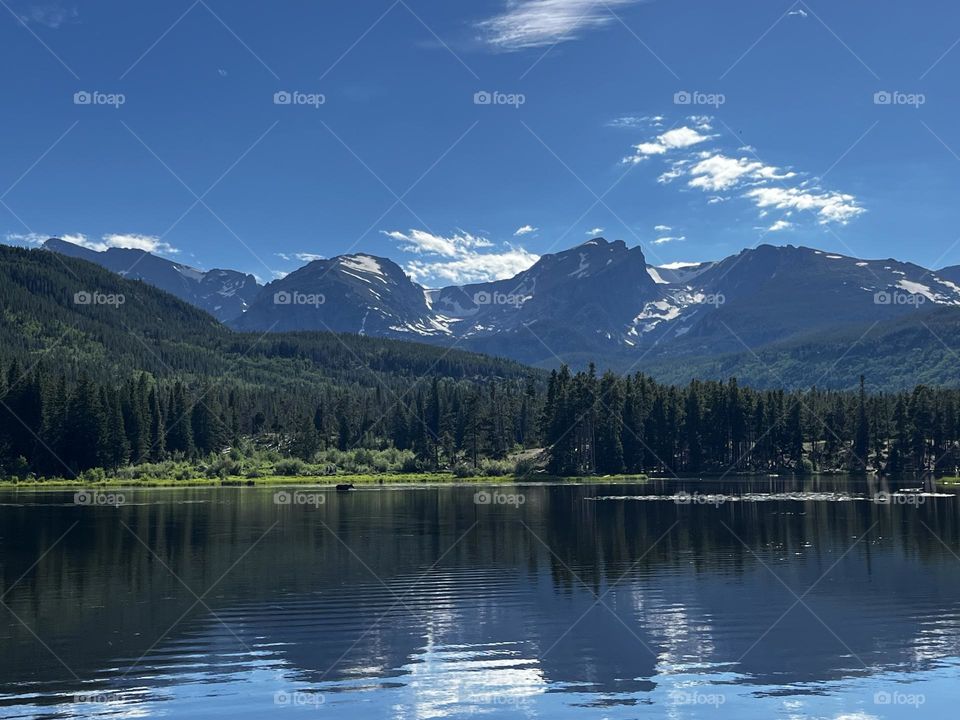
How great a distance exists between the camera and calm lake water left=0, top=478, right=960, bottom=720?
28.2 m

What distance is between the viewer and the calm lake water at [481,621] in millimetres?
28172

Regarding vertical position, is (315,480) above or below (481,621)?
above

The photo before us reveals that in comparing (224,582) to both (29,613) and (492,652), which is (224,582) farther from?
(492,652)

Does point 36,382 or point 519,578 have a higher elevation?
point 36,382

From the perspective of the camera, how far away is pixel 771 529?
77.8m

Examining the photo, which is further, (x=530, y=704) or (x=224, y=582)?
(x=224, y=582)

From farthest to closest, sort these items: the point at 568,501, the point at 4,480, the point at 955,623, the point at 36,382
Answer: the point at 36,382
the point at 4,480
the point at 568,501
the point at 955,623

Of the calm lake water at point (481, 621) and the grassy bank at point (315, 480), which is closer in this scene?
the calm lake water at point (481, 621)

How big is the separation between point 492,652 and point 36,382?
16962 centimetres

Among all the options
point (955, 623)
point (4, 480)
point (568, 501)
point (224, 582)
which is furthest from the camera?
point (4, 480)

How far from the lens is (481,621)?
39500 mm

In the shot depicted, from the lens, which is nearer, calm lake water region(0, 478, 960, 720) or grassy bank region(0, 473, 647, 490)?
calm lake water region(0, 478, 960, 720)

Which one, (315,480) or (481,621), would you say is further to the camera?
(315,480)

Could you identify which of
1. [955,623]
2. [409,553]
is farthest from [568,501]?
[955,623]
